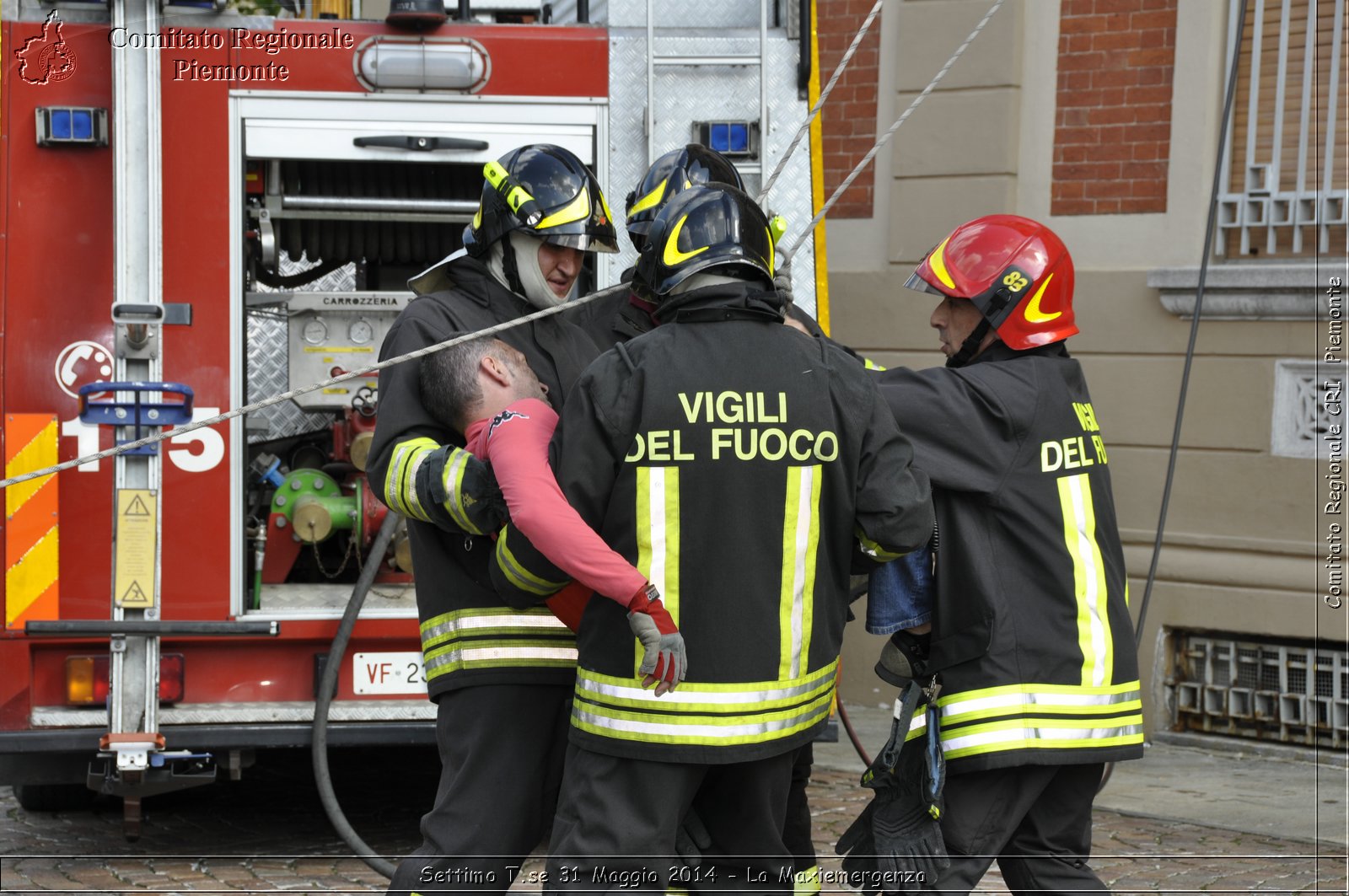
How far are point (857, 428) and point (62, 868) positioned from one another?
336cm

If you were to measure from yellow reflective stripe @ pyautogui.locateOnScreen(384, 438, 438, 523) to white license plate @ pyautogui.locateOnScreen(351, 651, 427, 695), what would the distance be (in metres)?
1.76

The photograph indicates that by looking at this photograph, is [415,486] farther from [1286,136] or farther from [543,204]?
[1286,136]

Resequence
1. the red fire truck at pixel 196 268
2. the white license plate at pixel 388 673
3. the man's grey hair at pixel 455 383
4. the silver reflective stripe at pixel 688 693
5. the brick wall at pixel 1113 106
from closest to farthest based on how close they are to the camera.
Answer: the silver reflective stripe at pixel 688 693 → the man's grey hair at pixel 455 383 → the red fire truck at pixel 196 268 → the white license plate at pixel 388 673 → the brick wall at pixel 1113 106

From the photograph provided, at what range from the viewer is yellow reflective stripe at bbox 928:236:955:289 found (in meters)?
3.43

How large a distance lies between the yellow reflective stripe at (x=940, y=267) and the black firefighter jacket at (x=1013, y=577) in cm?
20

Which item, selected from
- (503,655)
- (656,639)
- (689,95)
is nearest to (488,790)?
(503,655)

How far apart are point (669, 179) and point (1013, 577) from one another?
1519mm

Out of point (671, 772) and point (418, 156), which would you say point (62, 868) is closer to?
point (418, 156)

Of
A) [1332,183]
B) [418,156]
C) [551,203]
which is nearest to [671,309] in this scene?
[551,203]

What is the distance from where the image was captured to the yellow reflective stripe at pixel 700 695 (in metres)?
2.95

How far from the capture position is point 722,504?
291 cm

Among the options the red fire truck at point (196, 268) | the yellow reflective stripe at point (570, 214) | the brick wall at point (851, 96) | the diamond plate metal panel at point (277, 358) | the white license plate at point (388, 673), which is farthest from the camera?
the brick wall at point (851, 96)

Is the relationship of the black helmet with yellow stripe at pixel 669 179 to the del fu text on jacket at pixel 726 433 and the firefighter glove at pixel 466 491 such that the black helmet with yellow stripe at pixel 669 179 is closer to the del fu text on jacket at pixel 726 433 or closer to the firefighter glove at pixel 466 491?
the firefighter glove at pixel 466 491

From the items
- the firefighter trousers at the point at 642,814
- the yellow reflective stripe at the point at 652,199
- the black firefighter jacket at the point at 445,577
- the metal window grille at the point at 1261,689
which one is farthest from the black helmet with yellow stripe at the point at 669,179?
the metal window grille at the point at 1261,689
